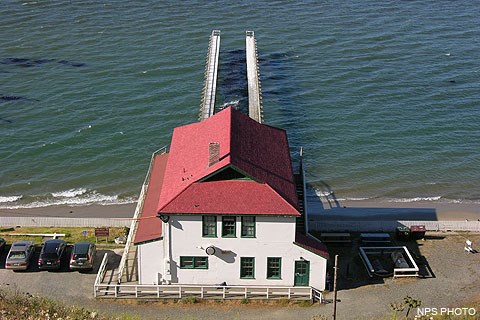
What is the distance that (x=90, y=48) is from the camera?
8150 cm

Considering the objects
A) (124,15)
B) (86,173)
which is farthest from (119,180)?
(124,15)

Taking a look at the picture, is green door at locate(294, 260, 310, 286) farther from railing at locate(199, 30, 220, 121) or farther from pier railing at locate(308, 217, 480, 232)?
railing at locate(199, 30, 220, 121)

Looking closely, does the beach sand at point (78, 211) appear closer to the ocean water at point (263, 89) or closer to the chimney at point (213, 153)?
the ocean water at point (263, 89)

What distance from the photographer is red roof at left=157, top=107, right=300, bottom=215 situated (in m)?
36.1

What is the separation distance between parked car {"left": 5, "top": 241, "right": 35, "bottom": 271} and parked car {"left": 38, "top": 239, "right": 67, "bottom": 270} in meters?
0.74

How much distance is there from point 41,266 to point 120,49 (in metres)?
46.0

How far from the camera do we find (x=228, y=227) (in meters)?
36.5

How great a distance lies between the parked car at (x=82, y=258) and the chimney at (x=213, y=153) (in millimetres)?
9077

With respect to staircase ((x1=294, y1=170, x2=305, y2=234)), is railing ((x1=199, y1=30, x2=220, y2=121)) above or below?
above

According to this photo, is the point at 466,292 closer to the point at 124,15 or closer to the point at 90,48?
the point at 90,48

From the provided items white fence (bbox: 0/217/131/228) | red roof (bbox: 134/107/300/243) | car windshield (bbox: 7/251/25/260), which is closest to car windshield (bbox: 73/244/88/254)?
car windshield (bbox: 7/251/25/260)

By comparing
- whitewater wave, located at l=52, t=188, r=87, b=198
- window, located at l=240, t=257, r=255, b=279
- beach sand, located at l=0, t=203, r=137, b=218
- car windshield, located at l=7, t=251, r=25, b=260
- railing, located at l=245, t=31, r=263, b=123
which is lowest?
window, located at l=240, t=257, r=255, b=279

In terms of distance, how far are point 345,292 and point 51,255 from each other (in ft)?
54.6

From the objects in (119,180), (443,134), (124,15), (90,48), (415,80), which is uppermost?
(124,15)
